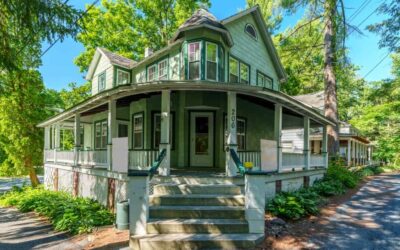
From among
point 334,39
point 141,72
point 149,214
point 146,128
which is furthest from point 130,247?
point 334,39

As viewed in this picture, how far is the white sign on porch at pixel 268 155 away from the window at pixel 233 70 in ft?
16.5

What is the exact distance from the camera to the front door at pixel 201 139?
1212 centimetres

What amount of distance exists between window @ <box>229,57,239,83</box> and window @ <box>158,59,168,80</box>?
122 inches

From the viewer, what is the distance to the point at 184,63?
41.2 feet

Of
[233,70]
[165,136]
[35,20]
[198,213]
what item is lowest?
[198,213]

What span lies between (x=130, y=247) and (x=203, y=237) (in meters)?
1.59

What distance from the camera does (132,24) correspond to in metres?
25.7

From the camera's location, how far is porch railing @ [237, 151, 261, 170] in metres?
9.52

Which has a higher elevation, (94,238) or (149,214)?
(149,214)

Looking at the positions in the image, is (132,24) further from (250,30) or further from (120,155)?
(120,155)

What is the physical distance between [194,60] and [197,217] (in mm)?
7452

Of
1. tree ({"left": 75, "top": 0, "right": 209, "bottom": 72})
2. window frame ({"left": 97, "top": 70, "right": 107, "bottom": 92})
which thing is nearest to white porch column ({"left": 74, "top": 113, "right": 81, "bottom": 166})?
window frame ({"left": 97, "top": 70, "right": 107, "bottom": 92})

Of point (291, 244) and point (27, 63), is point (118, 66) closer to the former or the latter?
point (27, 63)

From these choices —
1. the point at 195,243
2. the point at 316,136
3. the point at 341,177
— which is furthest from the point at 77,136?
the point at 316,136
